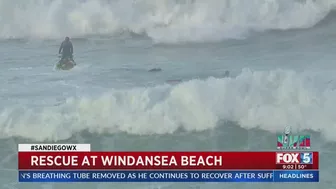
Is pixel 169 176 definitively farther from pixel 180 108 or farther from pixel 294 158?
pixel 294 158

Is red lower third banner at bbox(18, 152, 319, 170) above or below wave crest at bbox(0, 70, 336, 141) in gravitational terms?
below

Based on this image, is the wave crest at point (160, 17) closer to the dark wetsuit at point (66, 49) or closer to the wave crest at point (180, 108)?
the dark wetsuit at point (66, 49)

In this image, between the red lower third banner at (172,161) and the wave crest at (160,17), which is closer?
the red lower third banner at (172,161)

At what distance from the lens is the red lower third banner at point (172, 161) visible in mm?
7422

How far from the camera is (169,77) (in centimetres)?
845

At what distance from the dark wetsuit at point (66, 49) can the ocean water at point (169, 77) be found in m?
0.11

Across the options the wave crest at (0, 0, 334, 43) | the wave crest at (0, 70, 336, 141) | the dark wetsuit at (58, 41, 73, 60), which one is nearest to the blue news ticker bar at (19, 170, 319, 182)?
the wave crest at (0, 70, 336, 141)

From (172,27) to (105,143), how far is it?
231 centimetres

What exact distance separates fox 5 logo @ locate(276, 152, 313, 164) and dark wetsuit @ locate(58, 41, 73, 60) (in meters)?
3.71

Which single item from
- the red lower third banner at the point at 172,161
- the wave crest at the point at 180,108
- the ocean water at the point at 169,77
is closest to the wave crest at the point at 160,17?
the ocean water at the point at 169,77

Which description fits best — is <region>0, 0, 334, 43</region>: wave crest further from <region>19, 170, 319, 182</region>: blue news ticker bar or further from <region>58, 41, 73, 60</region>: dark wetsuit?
<region>19, 170, 319, 182</region>: blue news ticker bar

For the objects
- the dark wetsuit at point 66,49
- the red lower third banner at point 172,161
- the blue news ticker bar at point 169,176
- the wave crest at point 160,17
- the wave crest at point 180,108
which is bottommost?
the blue news ticker bar at point 169,176

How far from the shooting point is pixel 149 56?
346 inches

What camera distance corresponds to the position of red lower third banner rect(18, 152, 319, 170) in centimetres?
742
